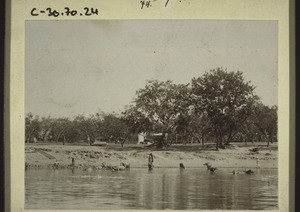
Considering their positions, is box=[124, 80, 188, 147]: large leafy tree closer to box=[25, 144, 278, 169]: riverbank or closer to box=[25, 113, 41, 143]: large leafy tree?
box=[25, 144, 278, 169]: riverbank

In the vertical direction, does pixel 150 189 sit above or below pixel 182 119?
below

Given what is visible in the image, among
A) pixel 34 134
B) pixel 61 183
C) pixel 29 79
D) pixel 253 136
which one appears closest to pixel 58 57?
pixel 29 79

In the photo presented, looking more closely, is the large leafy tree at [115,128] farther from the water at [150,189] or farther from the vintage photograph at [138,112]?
the water at [150,189]

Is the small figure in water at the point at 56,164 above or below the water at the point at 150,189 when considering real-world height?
above

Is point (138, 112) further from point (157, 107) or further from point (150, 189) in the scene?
point (150, 189)

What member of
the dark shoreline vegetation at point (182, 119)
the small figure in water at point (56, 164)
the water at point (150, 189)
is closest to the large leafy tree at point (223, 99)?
the dark shoreline vegetation at point (182, 119)

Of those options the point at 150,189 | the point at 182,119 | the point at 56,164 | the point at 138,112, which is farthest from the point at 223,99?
the point at 56,164

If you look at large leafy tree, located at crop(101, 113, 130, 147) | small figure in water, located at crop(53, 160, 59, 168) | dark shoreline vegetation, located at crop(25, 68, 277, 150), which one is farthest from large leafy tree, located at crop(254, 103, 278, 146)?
small figure in water, located at crop(53, 160, 59, 168)
